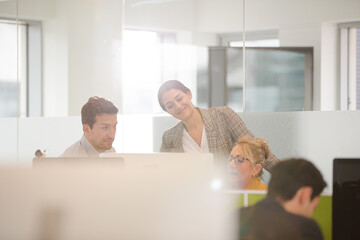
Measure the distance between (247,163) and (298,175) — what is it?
1.45 meters

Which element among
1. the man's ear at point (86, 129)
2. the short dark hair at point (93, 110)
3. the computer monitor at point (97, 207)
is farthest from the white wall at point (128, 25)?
the computer monitor at point (97, 207)

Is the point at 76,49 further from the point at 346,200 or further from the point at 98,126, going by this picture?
the point at 346,200

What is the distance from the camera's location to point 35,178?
2.96ft

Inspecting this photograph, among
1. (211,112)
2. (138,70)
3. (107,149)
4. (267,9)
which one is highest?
(267,9)

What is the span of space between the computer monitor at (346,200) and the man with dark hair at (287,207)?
0.04 meters

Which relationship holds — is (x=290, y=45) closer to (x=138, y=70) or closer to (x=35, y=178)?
(x=138, y=70)

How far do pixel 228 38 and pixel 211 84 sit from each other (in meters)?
0.43

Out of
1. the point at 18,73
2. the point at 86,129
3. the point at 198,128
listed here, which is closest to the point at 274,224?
the point at 86,129

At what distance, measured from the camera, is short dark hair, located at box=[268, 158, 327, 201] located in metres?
1.23

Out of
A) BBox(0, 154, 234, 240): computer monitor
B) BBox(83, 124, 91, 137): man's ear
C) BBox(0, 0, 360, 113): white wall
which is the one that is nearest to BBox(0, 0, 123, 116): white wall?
BBox(0, 0, 360, 113): white wall

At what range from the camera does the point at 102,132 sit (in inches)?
134

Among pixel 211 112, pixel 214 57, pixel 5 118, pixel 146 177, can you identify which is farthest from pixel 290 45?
pixel 146 177

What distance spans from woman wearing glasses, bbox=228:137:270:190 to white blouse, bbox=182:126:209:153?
0.76 m

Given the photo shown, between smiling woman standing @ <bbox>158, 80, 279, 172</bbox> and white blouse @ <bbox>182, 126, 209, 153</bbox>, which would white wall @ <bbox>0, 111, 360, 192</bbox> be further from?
white blouse @ <bbox>182, 126, 209, 153</bbox>
